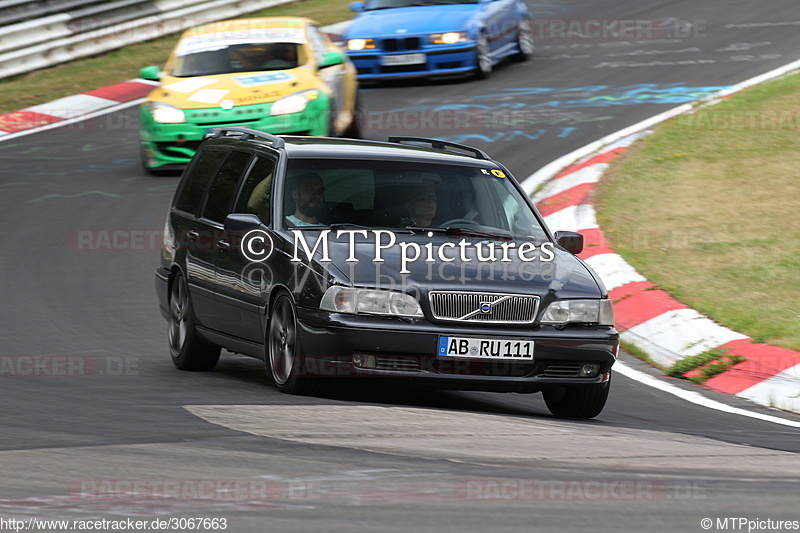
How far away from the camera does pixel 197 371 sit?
9281mm

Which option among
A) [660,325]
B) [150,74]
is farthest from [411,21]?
[660,325]

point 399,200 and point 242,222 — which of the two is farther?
point 399,200

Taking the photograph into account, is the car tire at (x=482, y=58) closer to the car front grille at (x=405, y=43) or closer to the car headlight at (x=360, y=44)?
the car front grille at (x=405, y=43)

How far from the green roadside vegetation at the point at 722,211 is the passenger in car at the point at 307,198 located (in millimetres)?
2857

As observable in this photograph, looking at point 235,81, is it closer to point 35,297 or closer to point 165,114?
point 165,114

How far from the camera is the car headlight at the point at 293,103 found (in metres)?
15.1

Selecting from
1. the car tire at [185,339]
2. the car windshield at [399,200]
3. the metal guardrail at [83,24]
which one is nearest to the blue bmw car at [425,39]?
the metal guardrail at [83,24]

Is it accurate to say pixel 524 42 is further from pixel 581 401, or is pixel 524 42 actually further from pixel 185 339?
pixel 581 401

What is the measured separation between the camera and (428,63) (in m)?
20.2

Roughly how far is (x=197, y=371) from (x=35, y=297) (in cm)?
264

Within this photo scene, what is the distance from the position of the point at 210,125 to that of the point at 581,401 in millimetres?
8142

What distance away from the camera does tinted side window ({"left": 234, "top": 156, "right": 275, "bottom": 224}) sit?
338 inches

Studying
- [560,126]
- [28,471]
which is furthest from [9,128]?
[28,471]

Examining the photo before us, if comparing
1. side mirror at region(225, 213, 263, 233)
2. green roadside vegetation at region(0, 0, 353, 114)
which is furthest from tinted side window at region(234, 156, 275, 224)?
green roadside vegetation at region(0, 0, 353, 114)
